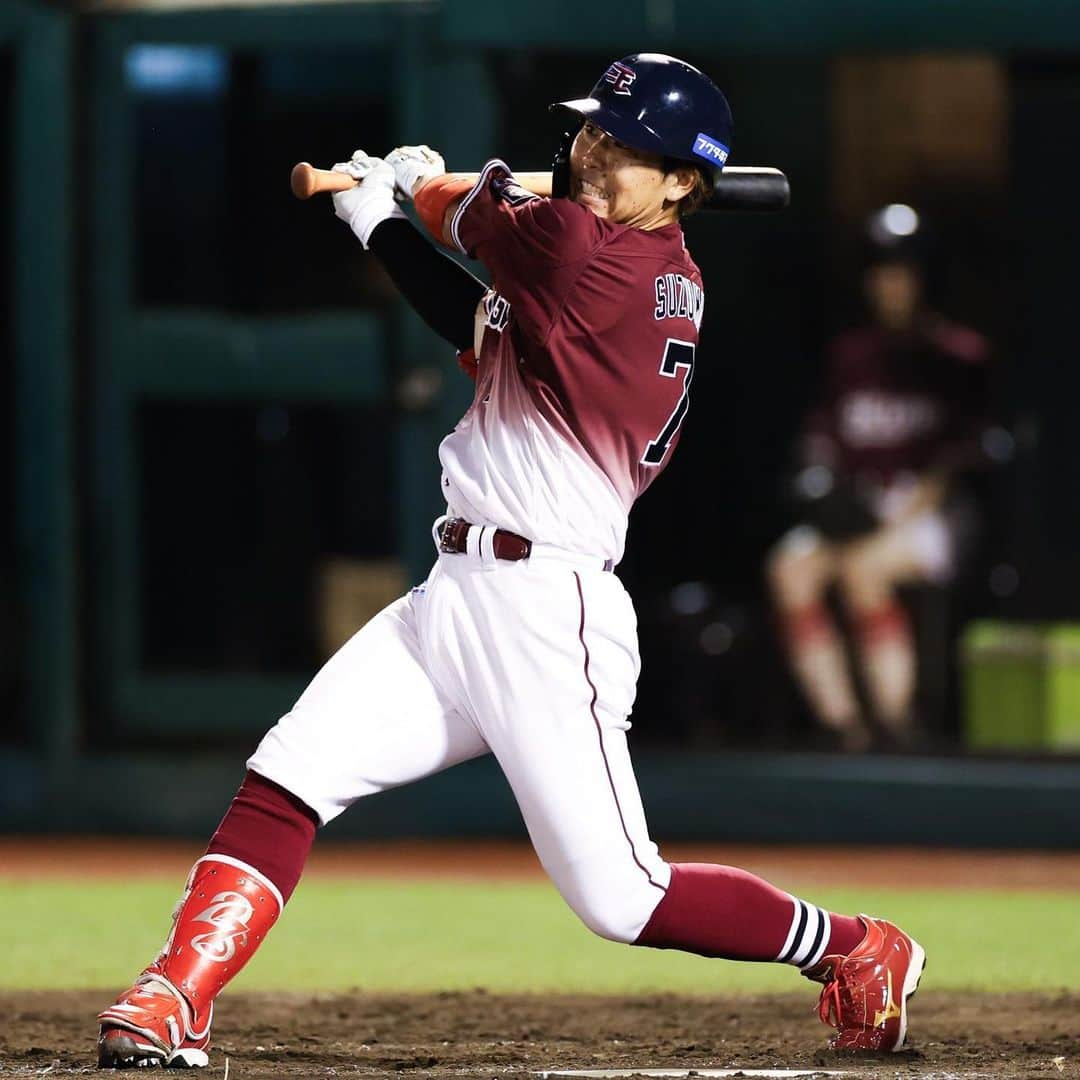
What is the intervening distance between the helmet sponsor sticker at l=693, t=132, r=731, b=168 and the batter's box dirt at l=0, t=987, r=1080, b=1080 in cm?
156

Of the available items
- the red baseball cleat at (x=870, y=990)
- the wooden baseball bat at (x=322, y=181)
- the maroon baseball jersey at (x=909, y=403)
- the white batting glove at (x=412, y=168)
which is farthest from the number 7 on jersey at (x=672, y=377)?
the maroon baseball jersey at (x=909, y=403)

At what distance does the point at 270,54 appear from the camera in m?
7.97

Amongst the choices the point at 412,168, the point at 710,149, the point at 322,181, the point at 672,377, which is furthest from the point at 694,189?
the point at 322,181

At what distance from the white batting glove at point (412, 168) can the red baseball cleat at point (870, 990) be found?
1570mm

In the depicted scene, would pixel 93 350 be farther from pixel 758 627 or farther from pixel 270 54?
pixel 758 627

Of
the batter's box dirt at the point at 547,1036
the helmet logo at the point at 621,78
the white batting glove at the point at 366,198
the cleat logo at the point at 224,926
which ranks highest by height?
the helmet logo at the point at 621,78

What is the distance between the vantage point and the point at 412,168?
4.06 meters

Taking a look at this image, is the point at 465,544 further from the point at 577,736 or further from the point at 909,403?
the point at 909,403

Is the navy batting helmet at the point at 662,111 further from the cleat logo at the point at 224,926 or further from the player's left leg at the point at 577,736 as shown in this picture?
the cleat logo at the point at 224,926

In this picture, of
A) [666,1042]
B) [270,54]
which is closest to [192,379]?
[270,54]

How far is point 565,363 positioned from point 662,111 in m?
0.45

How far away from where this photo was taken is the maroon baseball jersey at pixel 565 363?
367cm

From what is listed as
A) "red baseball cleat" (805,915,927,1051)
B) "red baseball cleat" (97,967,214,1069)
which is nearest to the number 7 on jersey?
"red baseball cleat" (805,915,927,1051)

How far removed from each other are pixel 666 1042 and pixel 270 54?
183 inches
